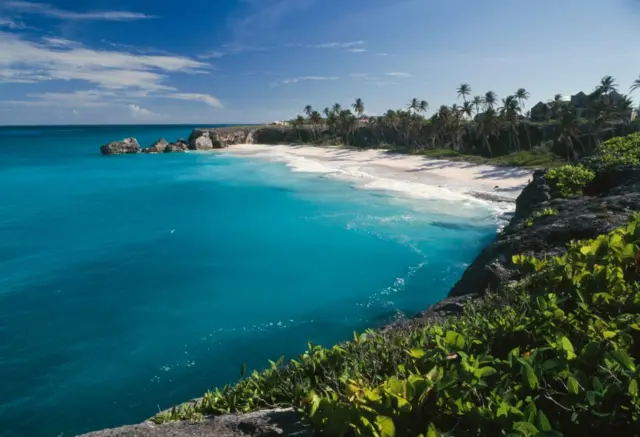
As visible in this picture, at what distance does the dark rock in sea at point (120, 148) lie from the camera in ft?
313

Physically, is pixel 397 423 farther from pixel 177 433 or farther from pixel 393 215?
pixel 393 215

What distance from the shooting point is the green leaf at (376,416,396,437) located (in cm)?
283

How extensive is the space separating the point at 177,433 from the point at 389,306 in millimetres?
12489

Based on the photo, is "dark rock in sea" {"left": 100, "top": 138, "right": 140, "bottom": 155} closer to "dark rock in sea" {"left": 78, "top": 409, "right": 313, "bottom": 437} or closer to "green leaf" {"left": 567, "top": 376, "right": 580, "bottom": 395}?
"dark rock in sea" {"left": 78, "top": 409, "right": 313, "bottom": 437}

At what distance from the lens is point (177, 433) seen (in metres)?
3.97

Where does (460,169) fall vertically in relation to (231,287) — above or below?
above

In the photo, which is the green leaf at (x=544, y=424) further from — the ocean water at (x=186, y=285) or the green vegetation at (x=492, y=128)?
the green vegetation at (x=492, y=128)

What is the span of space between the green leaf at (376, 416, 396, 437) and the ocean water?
30.9ft

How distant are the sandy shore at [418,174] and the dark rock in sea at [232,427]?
1318 inches

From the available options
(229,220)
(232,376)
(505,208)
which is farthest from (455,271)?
(229,220)

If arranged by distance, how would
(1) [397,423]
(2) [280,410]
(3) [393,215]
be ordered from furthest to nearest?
1. (3) [393,215]
2. (2) [280,410]
3. (1) [397,423]

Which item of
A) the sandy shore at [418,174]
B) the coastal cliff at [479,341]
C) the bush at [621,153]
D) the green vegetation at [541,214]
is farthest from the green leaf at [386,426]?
the sandy shore at [418,174]

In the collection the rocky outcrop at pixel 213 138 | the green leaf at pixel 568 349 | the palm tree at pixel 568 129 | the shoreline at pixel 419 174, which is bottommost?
the shoreline at pixel 419 174

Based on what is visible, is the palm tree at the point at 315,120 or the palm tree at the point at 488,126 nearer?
the palm tree at the point at 488,126
